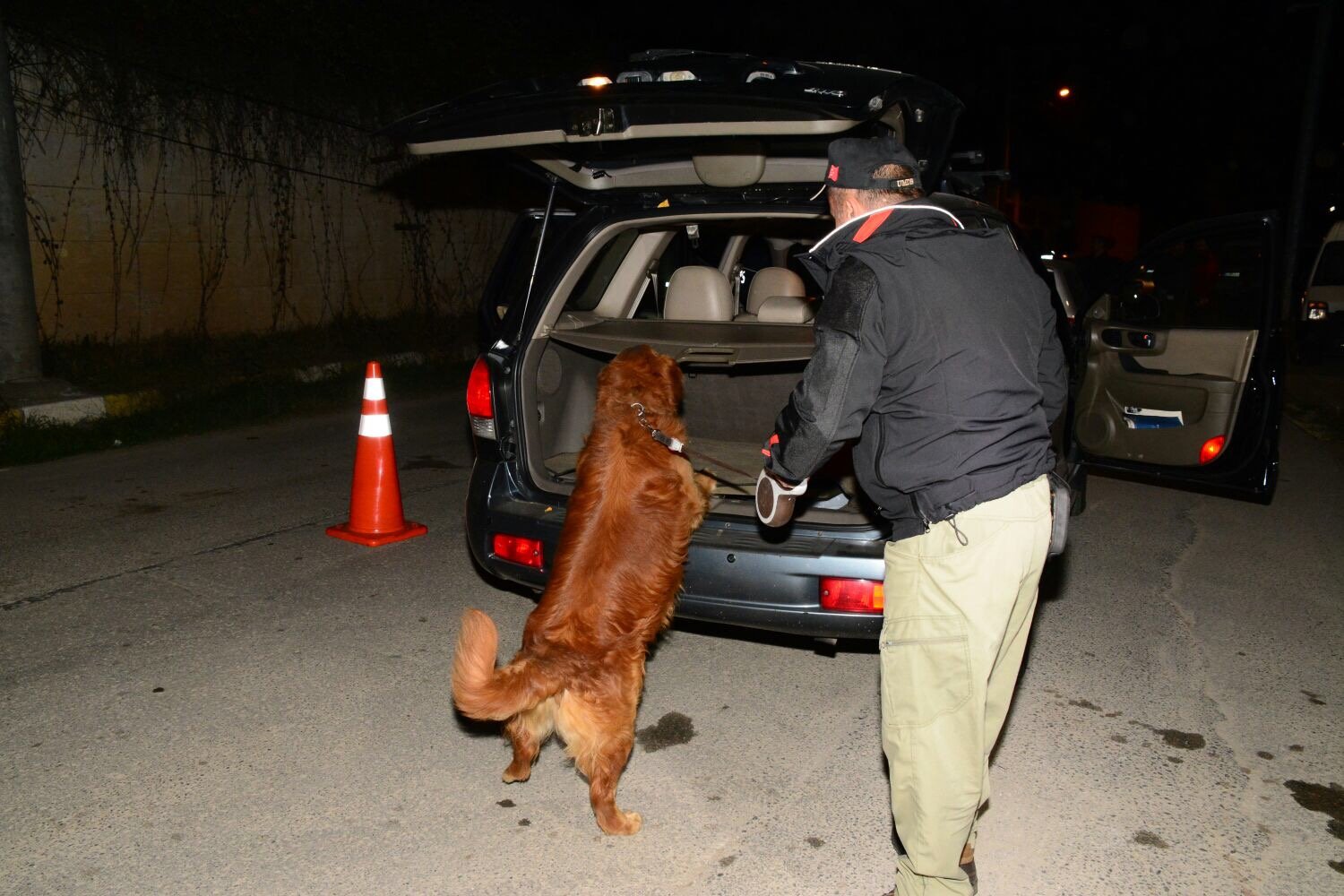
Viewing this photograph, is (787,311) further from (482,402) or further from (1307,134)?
(1307,134)

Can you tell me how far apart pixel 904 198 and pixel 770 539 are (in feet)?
5.31

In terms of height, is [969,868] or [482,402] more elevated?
[482,402]

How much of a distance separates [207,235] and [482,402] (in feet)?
31.8

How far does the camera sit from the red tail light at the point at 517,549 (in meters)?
4.15

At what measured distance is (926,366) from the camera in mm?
2428

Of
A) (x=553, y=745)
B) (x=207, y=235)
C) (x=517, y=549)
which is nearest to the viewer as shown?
(x=553, y=745)

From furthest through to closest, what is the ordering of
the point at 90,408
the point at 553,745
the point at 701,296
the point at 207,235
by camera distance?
Result: the point at 207,235 < the point at 90,408 < the point at 701,296 < the point at 553,745

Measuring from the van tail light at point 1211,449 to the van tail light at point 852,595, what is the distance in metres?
3.32

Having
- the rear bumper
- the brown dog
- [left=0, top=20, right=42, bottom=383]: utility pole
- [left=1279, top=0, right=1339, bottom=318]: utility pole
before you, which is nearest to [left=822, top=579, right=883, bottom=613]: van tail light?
the rear bumper

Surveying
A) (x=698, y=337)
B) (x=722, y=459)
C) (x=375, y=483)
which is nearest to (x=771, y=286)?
(x=698, y=337)

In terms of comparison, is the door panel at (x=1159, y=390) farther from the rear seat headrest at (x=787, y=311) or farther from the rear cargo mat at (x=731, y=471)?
the rear cargo mat at (x=731, y=471)

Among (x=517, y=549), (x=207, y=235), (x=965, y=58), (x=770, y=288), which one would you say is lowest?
(x=517, y=549)

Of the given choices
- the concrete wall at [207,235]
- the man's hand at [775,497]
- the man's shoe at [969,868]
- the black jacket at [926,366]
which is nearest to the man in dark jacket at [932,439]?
the black jacket at [926,366]

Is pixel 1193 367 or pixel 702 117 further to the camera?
pixel 1193 367
